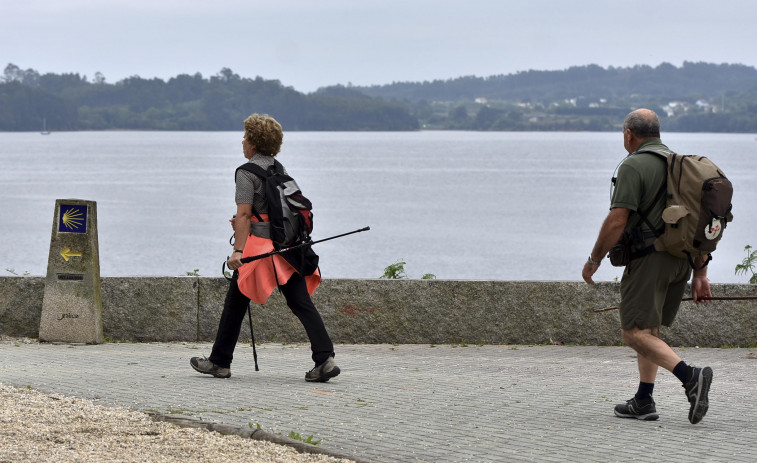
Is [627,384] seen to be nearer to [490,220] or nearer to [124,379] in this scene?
[124,379]

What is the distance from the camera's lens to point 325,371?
664 cm

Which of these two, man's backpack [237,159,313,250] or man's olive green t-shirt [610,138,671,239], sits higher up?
man's olive green t-shirt [610,138,671,239]

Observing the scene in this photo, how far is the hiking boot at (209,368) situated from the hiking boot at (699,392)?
2741 mm

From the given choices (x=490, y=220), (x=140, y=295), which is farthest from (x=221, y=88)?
(x=140, y=295)

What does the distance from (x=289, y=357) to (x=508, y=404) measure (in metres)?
2.30

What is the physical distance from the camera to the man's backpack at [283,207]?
6.56 meters

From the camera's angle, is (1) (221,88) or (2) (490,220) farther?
(1) (221,88)

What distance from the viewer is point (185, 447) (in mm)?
4918

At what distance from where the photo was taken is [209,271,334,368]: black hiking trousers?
264 inches

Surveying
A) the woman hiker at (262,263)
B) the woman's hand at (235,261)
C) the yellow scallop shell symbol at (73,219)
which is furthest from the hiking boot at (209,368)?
the yellow scallop shell symbol at (73,219)

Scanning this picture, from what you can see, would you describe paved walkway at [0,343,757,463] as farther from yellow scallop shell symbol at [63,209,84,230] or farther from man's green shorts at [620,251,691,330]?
yellow scallop shell symbol at [63,209,84,230]

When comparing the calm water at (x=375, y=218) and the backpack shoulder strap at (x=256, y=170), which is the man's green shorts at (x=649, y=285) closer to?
the backpack shoulder strap at (x=256, y=170)

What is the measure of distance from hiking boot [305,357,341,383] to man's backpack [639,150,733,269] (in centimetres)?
212

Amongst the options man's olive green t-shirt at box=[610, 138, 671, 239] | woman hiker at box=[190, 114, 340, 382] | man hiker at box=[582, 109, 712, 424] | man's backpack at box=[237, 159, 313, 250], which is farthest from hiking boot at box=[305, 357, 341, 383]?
man's olive green t-shirt at box=[610, 138, 671, 239]
